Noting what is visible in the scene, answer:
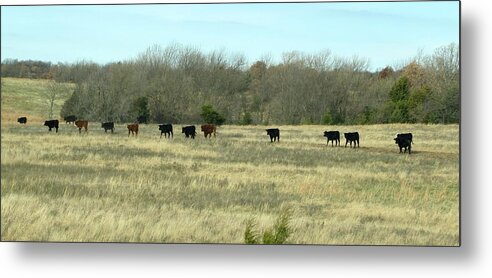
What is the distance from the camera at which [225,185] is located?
7.17m

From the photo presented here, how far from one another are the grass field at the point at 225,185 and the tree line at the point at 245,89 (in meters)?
0.13

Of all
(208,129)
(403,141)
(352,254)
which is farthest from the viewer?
(208,129)

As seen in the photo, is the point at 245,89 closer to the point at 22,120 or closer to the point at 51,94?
the point at 51,94

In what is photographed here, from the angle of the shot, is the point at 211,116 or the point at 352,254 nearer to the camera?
the point at 352,254

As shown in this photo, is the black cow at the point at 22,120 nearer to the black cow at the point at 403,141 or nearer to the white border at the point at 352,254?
the white border at the point at 352,254

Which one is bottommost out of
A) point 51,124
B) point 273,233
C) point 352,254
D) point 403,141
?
point 352,254

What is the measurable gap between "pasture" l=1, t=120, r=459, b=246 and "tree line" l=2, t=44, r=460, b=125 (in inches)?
4.7

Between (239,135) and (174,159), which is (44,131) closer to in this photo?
(174,159)

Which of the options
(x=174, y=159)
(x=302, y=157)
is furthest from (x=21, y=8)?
(x=302, y=157)

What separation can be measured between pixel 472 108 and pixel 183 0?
2366 mm

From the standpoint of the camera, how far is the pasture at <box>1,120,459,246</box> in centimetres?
696

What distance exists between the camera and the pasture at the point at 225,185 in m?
6.96

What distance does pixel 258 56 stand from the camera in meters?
7.15

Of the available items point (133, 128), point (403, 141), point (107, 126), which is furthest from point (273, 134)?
point (107, 126)
